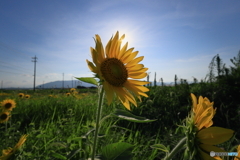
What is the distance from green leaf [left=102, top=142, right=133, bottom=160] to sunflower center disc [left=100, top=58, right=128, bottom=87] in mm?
383

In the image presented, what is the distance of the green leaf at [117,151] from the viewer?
0.93 metres

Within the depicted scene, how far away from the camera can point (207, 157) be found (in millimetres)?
809

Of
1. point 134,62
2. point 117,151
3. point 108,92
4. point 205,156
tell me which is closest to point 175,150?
point 205,156

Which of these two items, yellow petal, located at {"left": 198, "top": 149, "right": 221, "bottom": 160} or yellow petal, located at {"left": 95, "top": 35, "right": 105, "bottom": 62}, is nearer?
yellow petal, located at {"left": 198, "top": 149, "right": 221, "bottom": 160}

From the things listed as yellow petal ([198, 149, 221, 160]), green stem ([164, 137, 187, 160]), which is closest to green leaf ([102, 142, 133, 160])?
green stem ([164, 137, 187, 160])

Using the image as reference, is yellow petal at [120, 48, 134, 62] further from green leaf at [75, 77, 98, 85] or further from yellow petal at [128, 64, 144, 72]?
green leaf at [75, 77, 98, 85]

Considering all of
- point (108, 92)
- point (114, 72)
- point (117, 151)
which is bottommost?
point (117, 151)

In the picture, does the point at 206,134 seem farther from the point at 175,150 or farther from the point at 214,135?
the point at 175,150

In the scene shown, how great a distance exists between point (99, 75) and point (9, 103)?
13.0 ft

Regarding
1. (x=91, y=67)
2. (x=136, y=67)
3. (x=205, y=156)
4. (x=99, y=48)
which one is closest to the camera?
(x=205, y=156)

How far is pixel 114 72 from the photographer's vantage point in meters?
1.10

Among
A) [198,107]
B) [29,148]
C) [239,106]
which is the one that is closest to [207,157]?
[198,107]

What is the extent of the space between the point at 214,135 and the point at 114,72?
0.67 metres

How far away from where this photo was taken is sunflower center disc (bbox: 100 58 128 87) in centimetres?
107
